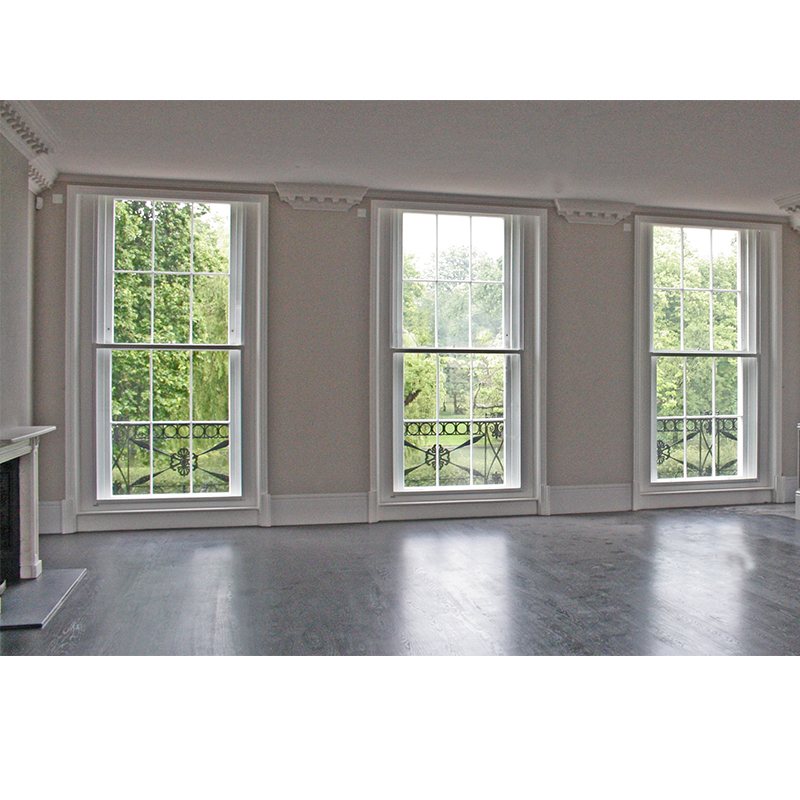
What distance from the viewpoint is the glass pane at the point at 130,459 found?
17.7 ft

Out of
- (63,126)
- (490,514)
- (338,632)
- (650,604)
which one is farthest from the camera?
(490,514)

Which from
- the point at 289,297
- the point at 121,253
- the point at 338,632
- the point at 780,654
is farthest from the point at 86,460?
the point at 780,654

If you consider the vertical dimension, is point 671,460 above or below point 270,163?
below

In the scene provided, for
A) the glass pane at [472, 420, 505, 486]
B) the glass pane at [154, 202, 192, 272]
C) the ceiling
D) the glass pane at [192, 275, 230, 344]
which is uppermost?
the ceiling

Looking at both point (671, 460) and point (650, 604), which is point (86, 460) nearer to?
point (650, 604)

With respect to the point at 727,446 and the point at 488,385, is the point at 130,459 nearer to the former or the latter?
the point at 488,385

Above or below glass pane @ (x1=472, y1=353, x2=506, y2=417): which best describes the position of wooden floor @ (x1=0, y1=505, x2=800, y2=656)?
below

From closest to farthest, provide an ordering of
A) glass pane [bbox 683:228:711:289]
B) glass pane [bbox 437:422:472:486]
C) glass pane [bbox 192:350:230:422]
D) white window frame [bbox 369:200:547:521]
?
glass pane [bbox 192:350:230:422]
white window frame [bbox 369:200:547:521]
glass pane [bbox 437:422:472:486]
glass pane [bbox 683:228:711:289]

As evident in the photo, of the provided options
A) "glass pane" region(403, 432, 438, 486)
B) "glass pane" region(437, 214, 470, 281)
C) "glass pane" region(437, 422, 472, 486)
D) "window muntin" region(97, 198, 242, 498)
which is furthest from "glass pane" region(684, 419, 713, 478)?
"window muntin" region(97, 198, 242, 498)

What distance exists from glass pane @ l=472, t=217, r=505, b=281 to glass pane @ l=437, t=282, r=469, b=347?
0.65ft

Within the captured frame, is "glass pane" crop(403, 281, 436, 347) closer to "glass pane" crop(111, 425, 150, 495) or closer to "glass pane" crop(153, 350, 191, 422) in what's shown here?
"glass pane" crop(153, 350, 191, 422)

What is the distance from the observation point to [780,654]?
2.80m

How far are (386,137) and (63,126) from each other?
1.99m

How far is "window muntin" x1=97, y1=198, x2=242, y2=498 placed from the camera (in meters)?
5.38
